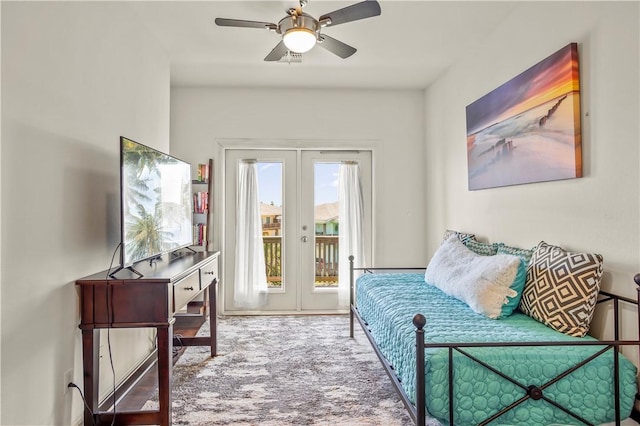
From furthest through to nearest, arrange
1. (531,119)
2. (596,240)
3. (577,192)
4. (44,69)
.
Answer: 1. (531,119)
2. (577,192)
3. (596,240)
4. (44,69)

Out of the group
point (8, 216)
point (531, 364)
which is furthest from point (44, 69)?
Answer: point (531, 364)

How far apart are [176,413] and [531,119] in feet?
9.31

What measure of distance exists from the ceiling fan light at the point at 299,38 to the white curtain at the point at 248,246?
2.13 m

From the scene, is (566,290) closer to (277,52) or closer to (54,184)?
(277,52)

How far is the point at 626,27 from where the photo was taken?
5.79 ft

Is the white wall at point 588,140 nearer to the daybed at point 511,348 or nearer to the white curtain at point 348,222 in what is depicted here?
the daybed at point 511,348

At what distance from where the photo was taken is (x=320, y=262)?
4.37 m

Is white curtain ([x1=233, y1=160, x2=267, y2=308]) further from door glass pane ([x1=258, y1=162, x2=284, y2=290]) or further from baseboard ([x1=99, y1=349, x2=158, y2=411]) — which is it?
baseboard ([x1=99, y1=349, x2=158, y2=411])

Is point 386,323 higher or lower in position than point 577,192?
lower

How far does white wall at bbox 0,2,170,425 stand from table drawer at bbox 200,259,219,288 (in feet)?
1.95

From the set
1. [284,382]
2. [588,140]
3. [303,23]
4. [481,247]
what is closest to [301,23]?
[303,23]

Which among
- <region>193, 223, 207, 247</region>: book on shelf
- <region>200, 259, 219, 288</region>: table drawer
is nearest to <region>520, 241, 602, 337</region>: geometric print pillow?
<region>200, 259, 219, 288</region>: table drawer

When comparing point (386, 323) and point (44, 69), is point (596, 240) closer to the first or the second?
point (386, 323)

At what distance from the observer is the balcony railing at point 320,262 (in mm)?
4309
